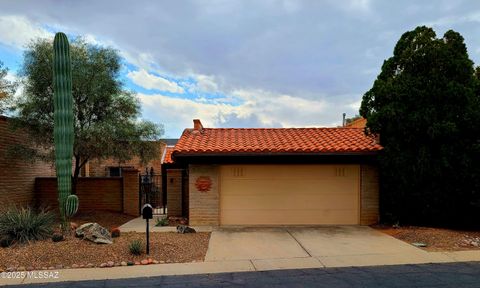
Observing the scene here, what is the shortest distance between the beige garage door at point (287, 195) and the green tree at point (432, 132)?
1.45m

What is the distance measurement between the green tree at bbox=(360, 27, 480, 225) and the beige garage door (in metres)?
1.45

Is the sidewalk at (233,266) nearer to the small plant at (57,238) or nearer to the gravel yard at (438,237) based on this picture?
the gravel yard at (438,237)

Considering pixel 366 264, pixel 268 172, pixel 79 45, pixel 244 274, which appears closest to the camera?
pixel 244 274

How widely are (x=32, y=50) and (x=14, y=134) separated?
3.17 metres

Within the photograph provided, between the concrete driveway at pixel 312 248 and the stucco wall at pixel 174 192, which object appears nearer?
the concrete driveway at pixel 312 248

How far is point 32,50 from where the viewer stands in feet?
41.9

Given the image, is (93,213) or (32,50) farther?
(93,213)

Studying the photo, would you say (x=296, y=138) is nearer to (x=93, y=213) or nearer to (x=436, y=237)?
(x=436, y=237)

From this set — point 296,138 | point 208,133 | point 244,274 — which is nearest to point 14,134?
point 208,133

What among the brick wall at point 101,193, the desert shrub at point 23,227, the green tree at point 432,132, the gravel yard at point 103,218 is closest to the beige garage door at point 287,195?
the green tree at point 432,132

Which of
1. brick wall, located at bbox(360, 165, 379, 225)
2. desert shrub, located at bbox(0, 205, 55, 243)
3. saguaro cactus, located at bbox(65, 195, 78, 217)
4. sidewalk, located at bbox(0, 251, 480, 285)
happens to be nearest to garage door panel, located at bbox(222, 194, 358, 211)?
brick wall, located at bbox(360, 165, 379, 225)

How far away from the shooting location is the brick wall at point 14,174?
13117 mm

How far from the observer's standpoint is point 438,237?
31.6 feet

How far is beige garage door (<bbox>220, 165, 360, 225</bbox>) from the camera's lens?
483 inches
